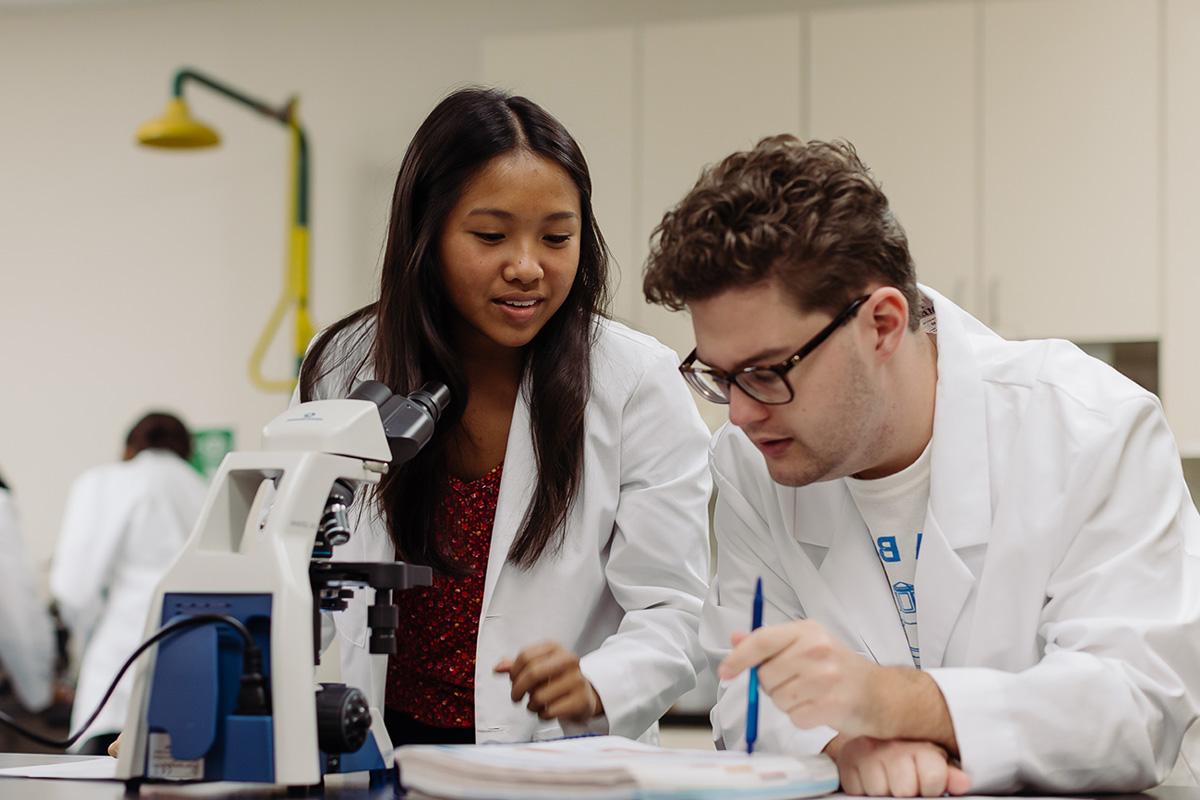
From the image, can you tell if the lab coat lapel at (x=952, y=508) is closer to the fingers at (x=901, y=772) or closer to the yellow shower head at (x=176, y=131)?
the fingers at (x=901, y=772)

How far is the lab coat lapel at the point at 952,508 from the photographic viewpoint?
122 centimetres

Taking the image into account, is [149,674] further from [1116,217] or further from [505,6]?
[505,6]

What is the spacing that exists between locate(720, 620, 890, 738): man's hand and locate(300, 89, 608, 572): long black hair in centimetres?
51

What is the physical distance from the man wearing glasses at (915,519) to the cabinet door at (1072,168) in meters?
1.87

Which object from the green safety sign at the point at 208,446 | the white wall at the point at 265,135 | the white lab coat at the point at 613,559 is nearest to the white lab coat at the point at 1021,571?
the white lab coat at the point at 613,559

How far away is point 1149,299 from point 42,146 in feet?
10.9

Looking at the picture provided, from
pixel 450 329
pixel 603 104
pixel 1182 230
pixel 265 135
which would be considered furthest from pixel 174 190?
pixel 1182 230

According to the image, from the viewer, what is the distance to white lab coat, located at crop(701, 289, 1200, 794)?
106cm

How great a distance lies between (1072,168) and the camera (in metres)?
3.10

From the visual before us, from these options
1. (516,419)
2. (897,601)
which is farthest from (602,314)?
(897,601)

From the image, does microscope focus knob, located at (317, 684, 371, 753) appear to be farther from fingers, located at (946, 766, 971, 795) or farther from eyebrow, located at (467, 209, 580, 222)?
eyebrow, located at (467, 209, 580, 222)

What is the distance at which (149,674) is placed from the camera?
1.06m

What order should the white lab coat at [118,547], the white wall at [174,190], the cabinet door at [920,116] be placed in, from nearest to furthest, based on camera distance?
the cabinet door at [920,116]
the white lab coat at [118,547]
the white wall at [174,190]

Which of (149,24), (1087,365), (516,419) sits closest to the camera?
(1087,365)
